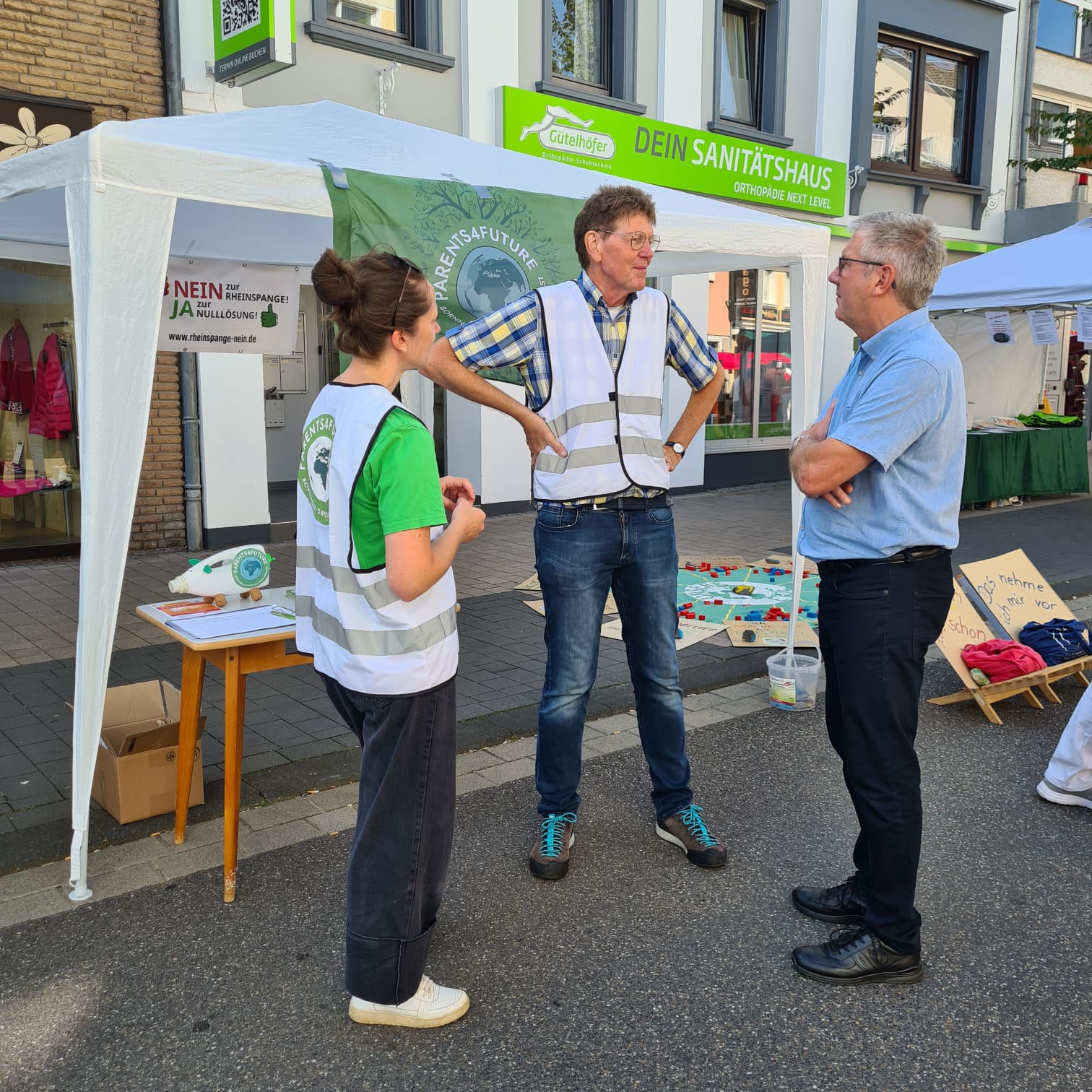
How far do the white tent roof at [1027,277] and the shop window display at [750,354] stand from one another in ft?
9.23

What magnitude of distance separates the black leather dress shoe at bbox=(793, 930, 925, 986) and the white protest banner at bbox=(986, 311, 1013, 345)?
1034 cm

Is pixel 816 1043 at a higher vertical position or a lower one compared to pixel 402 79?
lower

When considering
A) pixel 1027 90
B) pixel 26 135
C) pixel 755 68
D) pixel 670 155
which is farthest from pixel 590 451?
pixel 1027 90

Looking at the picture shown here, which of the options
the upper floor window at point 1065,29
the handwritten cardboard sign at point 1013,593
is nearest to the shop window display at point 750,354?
the upper floor window at point 1065,29

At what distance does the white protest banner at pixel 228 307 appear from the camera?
577 centimetres

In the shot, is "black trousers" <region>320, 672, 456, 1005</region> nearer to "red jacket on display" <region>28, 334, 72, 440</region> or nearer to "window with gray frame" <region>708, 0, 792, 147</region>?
"red jacket on display" <region>28, 334, 72, 440</region>

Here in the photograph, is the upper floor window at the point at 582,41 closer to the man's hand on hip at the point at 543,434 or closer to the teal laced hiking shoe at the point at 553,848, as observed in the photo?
the man's hand on hip at the point at 543,434

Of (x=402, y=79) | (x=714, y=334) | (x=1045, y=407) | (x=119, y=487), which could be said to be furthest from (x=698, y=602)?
(x=1045, y=407)

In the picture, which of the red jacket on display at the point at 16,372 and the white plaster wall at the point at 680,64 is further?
the white plaster wall at the point at 680,64

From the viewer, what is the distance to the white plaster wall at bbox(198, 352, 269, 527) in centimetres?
870

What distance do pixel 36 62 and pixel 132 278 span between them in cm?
592

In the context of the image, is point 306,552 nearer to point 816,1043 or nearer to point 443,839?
point 443,839

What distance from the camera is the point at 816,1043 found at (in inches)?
98.0

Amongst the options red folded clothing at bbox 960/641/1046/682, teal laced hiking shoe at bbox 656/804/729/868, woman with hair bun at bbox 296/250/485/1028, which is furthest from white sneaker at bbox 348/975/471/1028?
red folded clothing at bbox 960/641/1046/682
